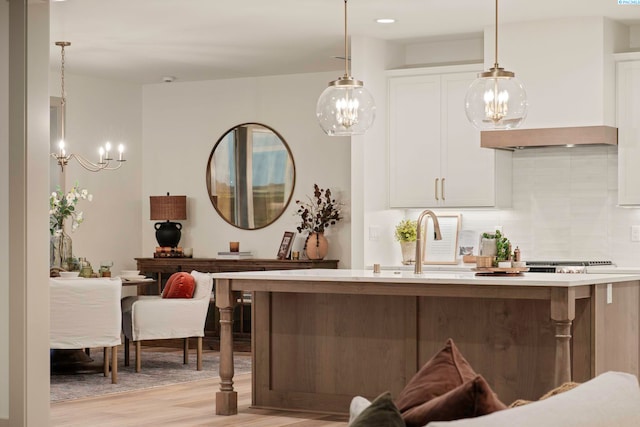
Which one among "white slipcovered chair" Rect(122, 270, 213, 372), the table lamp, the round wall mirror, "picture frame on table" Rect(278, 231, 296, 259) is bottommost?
"white slipcovered chair" Rect(122, 270, 213, 372)

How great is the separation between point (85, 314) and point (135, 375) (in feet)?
2.58

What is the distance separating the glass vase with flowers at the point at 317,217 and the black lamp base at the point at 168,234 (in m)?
1.24

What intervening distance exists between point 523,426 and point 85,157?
26.6 ft

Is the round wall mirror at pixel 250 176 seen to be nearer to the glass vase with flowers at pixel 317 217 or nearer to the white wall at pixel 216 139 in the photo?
the white wall at pixel 216 139

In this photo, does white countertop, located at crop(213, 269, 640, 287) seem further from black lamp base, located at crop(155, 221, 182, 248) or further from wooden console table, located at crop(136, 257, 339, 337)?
black lamp base, located at crop(155, 221, 182, 248)

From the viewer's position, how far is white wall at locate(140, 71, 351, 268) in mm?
9203

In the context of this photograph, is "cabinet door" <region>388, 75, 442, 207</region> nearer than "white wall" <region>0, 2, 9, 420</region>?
No

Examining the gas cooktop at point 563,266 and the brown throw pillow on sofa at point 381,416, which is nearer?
the brown throw pillow on sofa at point 381,416

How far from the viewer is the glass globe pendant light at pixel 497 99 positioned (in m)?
4.97

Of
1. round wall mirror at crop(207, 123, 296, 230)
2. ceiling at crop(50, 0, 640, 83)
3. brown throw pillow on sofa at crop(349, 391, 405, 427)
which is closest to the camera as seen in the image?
brown throw pillow on sofa at crop(349, 391, 405, 427)

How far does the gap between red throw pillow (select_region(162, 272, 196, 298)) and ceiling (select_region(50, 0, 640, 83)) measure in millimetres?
1803

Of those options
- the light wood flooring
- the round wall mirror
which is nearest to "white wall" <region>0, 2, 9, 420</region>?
the light wood flooring

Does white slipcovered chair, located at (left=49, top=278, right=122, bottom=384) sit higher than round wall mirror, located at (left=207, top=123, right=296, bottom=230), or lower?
lower

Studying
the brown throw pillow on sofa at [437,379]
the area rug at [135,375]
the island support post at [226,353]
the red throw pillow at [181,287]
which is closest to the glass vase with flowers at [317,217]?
the area rug at [135,375]
